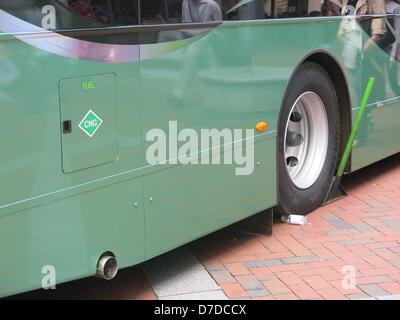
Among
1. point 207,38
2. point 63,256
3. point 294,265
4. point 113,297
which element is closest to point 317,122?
point 294,265

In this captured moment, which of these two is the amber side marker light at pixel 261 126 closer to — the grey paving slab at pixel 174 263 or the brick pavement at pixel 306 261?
the brick pavement at pixel 306 261

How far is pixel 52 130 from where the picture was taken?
345 centimetres

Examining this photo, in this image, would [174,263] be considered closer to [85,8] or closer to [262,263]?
[262,263]

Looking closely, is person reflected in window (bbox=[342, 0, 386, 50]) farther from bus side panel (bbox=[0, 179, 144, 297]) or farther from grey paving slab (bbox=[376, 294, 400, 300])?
bus side panel (bbox=[0, 179, 144, 297])

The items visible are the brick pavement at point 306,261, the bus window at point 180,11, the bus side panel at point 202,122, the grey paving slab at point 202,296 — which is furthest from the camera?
the brick pavement at point 306,261

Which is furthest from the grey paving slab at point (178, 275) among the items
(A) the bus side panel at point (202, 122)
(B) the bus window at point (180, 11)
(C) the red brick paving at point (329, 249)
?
→ (B) the bus window at point (180, 11)

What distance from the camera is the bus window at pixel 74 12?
3267mm

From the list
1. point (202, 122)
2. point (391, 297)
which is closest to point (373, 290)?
point (391, 297)

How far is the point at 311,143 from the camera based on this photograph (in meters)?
6.04

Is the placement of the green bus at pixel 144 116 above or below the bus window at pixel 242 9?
below

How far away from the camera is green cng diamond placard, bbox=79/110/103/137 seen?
3602 mm

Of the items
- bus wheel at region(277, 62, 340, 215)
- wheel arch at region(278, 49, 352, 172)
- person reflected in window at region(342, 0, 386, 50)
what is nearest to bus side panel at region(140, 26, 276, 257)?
bus wheel at region(277, 62, 340, 215)

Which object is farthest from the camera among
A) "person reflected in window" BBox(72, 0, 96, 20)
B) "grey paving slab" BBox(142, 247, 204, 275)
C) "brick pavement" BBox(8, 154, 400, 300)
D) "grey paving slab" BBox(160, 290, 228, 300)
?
"grey paving slab" BBox(142, 247, 204, 275)

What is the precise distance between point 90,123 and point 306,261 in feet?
6.71
